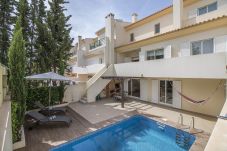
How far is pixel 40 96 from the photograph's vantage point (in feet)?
46.4

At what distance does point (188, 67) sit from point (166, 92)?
17.4 feet

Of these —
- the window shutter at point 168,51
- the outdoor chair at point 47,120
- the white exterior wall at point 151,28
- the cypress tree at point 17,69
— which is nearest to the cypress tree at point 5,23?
the outdoor chair at point 47,120

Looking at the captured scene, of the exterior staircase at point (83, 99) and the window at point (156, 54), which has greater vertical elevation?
the window at point (156, 54)

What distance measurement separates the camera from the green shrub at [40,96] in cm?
1344

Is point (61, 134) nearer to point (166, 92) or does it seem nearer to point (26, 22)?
point (166, 92)

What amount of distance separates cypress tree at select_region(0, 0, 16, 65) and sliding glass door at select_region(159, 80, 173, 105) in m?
17.4

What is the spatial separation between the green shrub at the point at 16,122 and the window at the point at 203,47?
13.8m

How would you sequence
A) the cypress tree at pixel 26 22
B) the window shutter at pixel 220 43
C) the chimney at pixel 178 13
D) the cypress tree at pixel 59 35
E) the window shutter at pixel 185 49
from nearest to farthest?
1. the window shutter at pixel 220 43
2. the window shutter at pixel 185 49
3. the chimney at pixel 178 13
4. the cypress tree at pixel 26 22
5. the cypress tree at pixel 59 35

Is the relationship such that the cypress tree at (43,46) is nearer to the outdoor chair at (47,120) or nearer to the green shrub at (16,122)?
the outdoor chair at (47,120)

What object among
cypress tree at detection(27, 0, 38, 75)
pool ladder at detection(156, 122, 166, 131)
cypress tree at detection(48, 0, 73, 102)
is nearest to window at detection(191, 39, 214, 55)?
pool ladder at detection(156, 122, 166, 131)

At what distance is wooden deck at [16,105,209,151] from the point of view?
7270 mm

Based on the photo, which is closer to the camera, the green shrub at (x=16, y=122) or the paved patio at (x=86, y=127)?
the green shrub at (x=16, y=122)


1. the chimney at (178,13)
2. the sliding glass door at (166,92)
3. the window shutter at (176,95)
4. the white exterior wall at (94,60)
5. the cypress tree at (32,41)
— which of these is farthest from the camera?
the white exterior wall at (94,60)

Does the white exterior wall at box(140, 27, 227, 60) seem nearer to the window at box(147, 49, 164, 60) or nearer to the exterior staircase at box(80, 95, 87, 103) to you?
the window at box(147, 49, 164, 60)
